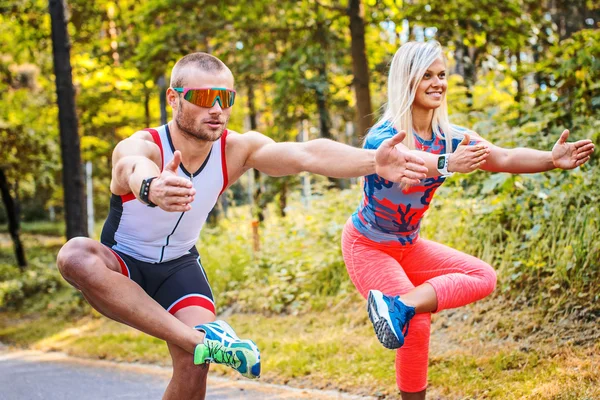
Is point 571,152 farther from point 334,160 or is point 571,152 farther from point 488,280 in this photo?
point 334,160

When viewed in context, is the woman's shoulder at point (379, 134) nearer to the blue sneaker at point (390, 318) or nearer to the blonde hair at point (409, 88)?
the blonde hair at point (409, 88)

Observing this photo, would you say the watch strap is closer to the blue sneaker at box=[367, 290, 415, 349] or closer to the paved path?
the blue sneaker at box=[367, 290, 415, 349]

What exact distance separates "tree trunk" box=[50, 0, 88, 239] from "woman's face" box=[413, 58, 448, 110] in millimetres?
8781

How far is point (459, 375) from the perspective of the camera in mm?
4977

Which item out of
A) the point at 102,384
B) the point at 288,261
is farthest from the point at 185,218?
the point at 288,261

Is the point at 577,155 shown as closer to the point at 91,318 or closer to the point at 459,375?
the point at 459,375

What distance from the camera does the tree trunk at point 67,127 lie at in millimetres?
11125

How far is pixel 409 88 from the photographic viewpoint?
4031 millimetres

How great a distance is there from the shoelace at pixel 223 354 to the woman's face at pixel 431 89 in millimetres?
1957

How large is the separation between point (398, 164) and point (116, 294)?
1729mm

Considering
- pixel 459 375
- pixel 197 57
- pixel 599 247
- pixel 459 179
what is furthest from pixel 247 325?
pixel 197 57

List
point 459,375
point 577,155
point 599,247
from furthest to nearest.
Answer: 1. point 599,247
2. point 459,375
3. point 577,155

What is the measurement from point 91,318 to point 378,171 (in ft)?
29.7

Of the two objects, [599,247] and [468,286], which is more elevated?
[468,286]
